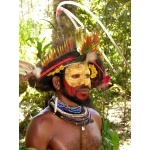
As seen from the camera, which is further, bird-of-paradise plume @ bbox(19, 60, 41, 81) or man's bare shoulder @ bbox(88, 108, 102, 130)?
man's bare shoulder @ bbox(88, 108, 102, 130)

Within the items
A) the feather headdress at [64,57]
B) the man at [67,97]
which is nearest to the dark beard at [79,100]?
the man at [67,97]

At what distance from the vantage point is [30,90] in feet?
9.69

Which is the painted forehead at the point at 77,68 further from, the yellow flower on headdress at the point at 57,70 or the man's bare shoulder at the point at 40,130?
the man's bare shoulder at the point at 40,130

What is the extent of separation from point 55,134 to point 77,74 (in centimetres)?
39

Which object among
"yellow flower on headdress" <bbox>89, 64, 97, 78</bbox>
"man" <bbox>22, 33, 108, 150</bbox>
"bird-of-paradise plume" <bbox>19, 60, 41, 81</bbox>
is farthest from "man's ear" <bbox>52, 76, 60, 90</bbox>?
"yellow flower on headdress" <bbox>89, 64, 97, 78</bbox>

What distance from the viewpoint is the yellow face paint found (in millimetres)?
2986

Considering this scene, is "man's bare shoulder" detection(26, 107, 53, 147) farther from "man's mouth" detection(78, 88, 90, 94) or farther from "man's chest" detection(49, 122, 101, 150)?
"man's mouth" detection(78, 88, 90, 94)

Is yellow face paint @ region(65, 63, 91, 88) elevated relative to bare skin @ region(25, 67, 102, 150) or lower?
elevated

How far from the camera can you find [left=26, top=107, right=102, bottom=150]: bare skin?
2910 millimetres

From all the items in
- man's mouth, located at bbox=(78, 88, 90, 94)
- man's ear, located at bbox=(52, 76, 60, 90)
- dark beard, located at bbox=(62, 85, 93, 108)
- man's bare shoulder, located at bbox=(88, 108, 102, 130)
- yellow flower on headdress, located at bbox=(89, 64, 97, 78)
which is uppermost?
yellow flower on headdress, located at bbox=(89, 64, 97, 78)

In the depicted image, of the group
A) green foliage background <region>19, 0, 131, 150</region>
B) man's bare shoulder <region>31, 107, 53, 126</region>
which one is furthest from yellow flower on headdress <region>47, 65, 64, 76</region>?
man's bare shoulder <region>31, 107, 53, 126</region>
